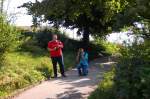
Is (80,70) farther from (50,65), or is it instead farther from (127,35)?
(127,35)

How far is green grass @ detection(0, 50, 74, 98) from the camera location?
16.1 metres

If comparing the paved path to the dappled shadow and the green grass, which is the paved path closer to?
the dappled shadow

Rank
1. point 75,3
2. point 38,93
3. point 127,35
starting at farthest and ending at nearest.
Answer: point 75,3 < point 38,93 < point 127,35

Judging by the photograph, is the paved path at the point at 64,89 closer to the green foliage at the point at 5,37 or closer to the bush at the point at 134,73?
the green foliage at the point at 5,37

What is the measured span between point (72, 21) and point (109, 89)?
21188 millimetres

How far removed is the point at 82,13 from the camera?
3123cm

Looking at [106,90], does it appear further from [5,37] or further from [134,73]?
[5,37]

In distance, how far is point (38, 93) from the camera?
1605cm

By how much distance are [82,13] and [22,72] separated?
13.9 metres

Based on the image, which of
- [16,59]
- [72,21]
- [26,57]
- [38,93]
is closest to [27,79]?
[38,93]

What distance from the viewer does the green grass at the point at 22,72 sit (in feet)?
52.9

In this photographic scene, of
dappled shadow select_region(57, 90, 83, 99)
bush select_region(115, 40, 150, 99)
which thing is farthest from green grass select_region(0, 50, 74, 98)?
bush select_region(115, 40, 150, 99)

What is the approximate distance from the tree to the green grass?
5.31 metres

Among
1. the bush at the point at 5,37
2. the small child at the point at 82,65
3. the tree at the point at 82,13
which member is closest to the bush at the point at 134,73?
the bush at the point at 5,37
